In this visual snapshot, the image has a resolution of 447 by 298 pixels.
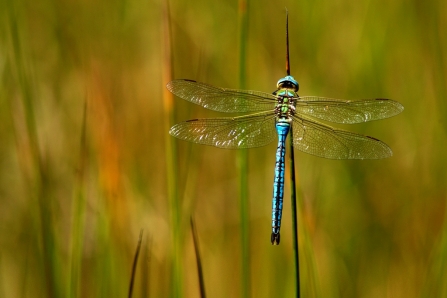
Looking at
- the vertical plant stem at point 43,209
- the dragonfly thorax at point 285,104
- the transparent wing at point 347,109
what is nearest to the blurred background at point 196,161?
the vertical plant stem at point 43,209

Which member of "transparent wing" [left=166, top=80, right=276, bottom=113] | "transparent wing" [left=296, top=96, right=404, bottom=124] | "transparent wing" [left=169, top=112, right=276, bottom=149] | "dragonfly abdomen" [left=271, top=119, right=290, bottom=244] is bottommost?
"dragonfly abdomen" [left=271, top=119, right=290, bottom=244]

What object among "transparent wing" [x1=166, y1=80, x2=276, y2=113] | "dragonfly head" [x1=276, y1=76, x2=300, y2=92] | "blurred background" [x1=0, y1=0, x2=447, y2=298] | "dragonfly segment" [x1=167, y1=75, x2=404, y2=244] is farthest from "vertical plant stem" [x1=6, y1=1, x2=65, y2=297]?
"dragonfly head" [x1=276, y1=76, x2=300, y2=92]

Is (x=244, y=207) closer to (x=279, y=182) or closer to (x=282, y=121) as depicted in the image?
(x=279, y=182)

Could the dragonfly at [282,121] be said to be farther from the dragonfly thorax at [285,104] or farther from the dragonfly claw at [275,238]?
the dragonfly claw at [275,238]

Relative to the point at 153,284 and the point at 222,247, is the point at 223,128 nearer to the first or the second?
the point at 222,247

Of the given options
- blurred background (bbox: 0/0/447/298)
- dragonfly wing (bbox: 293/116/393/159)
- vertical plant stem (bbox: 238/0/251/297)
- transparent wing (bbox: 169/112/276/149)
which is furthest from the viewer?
transparent wing (bbox: 169/112/276/149)

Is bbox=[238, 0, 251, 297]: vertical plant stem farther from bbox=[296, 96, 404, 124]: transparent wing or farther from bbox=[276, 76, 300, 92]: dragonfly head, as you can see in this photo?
bbox=[296, 96, 404, 124]: transparent wing

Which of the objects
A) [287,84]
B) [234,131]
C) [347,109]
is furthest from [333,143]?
[234,131]
